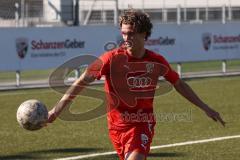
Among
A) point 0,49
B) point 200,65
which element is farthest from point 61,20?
→ point 0,49

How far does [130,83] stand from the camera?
305 inches

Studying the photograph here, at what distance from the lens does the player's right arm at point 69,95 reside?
7.20m

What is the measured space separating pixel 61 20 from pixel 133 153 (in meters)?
24.3

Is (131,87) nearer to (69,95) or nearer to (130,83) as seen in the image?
(130,83)

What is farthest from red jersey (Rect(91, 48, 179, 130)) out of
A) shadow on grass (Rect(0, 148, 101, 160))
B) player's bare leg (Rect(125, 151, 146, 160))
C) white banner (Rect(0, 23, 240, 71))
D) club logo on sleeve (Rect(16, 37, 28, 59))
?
club logo on sleeve (Rect(16, 37, 28, 59))

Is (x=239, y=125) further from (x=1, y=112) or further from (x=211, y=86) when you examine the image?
(x=211, y=86)

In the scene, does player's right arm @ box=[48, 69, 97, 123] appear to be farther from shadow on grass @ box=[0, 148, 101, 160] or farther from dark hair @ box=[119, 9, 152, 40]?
shadow on grass @ box=[0, 148, 101, 160]

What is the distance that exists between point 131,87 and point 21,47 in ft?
51.2

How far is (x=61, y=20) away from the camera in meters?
31.2

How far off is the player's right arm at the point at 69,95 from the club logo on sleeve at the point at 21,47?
15.7m

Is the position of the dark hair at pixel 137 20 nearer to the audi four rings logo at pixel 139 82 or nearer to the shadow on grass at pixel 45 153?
the audi four rings logo at pixel 139 82

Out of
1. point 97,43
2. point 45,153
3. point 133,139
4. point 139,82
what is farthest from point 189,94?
point 97,43

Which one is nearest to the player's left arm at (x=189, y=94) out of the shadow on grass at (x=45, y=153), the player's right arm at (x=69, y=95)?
the player's right arm at (x=69, y=95)

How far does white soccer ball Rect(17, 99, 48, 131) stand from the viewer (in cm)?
720
